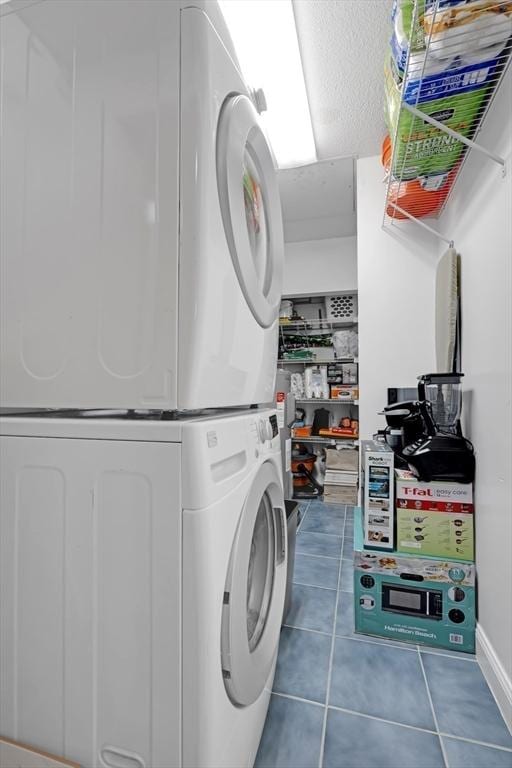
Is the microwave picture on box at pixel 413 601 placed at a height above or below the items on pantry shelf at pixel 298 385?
below

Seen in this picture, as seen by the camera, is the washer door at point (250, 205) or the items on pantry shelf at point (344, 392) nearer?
the washer door at point (250, 205)

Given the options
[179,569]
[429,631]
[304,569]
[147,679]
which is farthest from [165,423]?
[304,569]

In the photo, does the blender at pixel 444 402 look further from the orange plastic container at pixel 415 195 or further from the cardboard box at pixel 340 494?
the cardboard box at pixel 340 494

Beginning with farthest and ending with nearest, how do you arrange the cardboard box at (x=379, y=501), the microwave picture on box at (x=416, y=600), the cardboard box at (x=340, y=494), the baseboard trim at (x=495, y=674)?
1. the cardboard box at (x=340, y=494)
2. the cardboard box at (x=379, y=501)
3. the microwave picture on box at (x=416, y=600)
4. the baseboard trim at (x=495, y=674)

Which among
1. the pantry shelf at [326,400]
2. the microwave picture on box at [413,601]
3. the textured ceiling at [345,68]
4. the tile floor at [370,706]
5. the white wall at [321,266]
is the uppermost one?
the textured ceiling at [345,68]

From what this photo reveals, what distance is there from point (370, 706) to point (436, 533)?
701 mm

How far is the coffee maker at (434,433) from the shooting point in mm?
1538

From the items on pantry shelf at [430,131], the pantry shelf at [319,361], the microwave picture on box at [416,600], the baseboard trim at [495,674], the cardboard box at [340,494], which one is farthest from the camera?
the pantry shelf at [319,361]

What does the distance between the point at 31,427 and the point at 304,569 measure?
1.92 meters

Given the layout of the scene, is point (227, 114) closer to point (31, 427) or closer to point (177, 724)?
point (31, 427)

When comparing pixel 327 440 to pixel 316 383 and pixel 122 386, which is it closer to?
pixel 316 383

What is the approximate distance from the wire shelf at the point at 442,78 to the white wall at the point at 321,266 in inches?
75.1

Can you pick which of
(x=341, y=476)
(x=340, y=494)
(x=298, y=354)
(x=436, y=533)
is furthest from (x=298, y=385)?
(x=436, y=533)

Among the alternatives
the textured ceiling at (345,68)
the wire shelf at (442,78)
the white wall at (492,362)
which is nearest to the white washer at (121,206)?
the wire shelf at (442,78)
